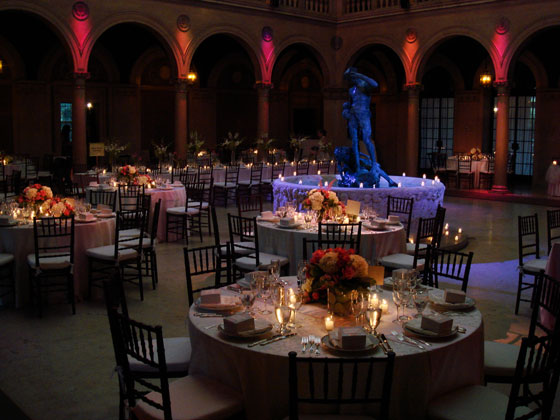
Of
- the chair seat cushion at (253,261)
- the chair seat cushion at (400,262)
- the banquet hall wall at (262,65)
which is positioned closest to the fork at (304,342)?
the chair seat cushion at (253,261)

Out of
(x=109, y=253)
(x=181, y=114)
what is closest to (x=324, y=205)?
(x=109, y=253)

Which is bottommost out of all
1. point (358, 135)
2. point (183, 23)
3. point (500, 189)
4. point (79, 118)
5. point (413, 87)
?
point (500, 189)

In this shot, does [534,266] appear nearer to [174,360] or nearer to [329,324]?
[329,324]

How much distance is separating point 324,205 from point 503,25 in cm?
1134

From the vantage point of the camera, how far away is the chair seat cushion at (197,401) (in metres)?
3.65

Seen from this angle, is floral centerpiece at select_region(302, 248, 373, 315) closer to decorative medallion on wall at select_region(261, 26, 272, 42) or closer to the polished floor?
the polished floor

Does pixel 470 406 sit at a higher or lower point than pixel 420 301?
lower

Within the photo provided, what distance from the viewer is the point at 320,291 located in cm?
455

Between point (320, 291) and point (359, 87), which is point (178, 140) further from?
point (320, 291)

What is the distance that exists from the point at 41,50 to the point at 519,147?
15072mm

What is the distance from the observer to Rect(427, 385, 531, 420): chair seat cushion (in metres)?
3.64

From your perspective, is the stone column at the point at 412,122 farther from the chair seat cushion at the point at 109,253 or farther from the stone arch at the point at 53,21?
the chair seat cushion at the point at 109,253

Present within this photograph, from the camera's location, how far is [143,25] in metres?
16.5

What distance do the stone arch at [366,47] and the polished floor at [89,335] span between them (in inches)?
406
